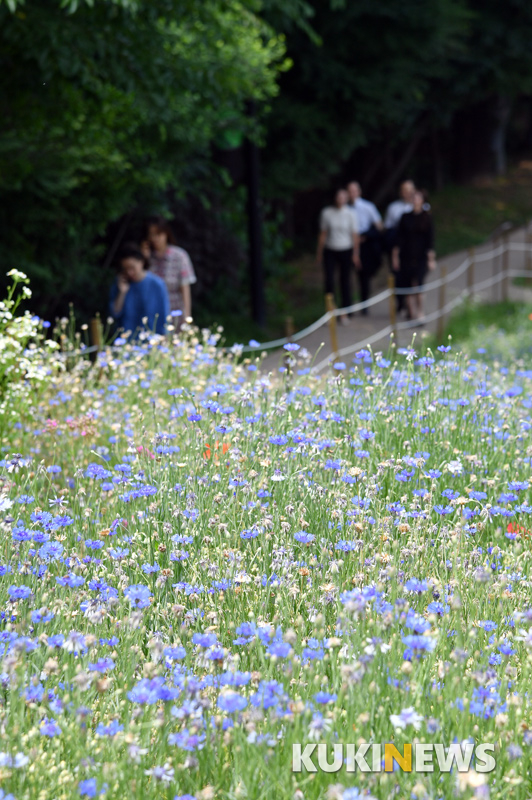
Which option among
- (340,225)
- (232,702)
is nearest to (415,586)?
(232,702)

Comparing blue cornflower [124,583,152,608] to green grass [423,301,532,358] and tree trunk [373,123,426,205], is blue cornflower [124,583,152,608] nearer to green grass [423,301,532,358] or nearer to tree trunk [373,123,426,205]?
green grass [423,301,532,358]

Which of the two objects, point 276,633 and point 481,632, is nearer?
point 276,633

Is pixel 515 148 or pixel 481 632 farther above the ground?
Result: pixel 515 148

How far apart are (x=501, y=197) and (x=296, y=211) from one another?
30.9ft

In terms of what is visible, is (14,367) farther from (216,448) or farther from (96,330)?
(96,330)

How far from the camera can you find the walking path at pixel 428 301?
1190 cm

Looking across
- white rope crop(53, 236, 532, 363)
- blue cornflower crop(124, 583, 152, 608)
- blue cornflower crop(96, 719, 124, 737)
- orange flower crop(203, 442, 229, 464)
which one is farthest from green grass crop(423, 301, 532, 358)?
blue cornflower crop(96, 719, 124, 737)

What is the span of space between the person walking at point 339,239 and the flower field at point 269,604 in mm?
8802

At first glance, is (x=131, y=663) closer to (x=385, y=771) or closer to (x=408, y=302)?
(x=385, y=771)

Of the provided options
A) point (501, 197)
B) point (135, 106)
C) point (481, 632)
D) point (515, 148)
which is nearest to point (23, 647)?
point (481, 632)

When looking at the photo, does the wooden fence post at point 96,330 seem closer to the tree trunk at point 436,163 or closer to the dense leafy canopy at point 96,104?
the dense leafy canopy at point 96,104

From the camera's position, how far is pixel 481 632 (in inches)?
106

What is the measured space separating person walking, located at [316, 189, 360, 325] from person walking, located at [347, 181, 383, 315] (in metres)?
0.49

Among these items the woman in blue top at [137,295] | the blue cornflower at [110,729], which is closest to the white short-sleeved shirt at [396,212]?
the woman in blue top at [137,295]
